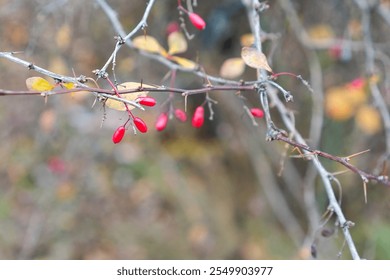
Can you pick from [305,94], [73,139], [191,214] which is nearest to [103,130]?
[73,139]

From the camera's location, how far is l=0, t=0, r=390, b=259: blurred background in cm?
281

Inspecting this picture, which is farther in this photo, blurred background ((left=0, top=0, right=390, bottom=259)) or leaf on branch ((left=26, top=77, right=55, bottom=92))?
blurred background ((left=0, top=0, right=390, bottom=259))

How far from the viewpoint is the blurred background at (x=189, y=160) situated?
281 centimetres

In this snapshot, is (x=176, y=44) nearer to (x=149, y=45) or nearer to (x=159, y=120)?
(x=149, y=45)

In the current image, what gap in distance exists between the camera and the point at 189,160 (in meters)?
3.34

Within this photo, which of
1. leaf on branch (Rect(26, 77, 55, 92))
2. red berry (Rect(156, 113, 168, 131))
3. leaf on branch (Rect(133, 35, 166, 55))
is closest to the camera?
leaf on branch (Rect(26, 77, 55, 92))

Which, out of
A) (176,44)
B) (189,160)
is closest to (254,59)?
(176,44)

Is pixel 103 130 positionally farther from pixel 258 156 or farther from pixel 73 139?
pixel 258 156

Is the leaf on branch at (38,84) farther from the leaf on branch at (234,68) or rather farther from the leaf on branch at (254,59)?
the leaf on branch at (234,68)

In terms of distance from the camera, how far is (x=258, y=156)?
3096 mm

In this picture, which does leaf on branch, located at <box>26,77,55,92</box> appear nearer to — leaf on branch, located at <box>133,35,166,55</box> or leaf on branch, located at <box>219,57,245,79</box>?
leaf on branch, located at <box>133,35,166,55</box>

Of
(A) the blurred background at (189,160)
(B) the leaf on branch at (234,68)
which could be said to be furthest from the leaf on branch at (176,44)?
(A) the blurred background at (189,160)

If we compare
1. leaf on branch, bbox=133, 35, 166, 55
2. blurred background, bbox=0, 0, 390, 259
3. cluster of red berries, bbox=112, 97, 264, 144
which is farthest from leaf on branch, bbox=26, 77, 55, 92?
blurred background, bbox=0, 0, 390, 259
